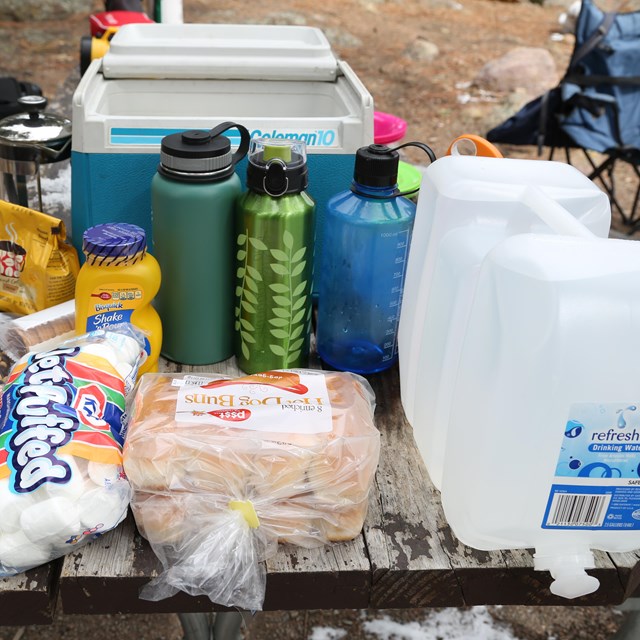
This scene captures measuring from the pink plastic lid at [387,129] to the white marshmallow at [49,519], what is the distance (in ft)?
3.09

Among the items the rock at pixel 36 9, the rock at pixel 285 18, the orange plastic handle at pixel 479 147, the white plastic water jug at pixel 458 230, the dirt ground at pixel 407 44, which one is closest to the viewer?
the white plastic water jug at pixel 458 230

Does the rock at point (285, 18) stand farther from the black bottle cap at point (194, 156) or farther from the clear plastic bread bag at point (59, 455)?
the clear plastic bread bag at point (59, 455)

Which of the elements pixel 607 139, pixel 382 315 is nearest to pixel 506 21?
pixel 607 139

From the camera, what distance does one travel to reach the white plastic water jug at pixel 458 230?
858 millimetres

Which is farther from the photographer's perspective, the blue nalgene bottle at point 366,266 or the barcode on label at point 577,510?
the blue nalgene bottle at point 366,266

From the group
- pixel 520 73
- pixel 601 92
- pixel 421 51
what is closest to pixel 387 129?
pixel 601 92

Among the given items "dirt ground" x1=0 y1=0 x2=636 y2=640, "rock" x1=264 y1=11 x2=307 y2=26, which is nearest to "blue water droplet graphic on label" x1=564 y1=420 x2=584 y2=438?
"dirt ground" x1=0 y1=0 x2=636 y2=640

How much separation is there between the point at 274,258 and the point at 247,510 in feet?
1.13

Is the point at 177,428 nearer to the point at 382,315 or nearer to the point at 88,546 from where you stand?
the point at 88,546

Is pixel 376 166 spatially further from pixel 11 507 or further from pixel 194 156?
pixel 11 507

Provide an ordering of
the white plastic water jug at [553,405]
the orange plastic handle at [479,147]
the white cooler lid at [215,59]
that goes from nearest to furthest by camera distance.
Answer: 1. the white plastic water jug at [553,405]
2. the orange plastic handle at [479,147]
3. the white cooler lid at [215,59]

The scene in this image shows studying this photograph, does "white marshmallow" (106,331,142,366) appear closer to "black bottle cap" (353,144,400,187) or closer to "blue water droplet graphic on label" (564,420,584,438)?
"black bottle cap" (353,144,400,187)

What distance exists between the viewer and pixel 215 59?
132cm

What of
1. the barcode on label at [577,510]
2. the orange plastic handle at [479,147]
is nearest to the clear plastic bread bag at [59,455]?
the barcode on label at [577,510]
